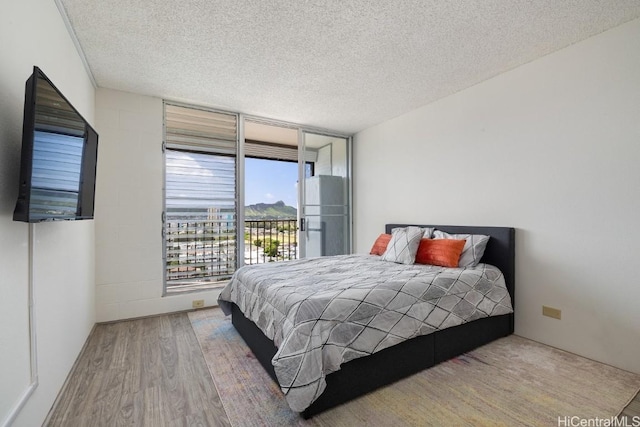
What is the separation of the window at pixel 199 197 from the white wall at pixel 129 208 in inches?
5.8

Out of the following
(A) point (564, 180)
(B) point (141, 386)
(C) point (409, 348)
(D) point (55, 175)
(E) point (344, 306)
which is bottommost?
(B) point (141, 386)

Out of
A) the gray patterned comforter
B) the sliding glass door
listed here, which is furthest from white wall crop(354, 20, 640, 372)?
the sliding glass door

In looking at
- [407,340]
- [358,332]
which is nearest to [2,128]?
[358,332]

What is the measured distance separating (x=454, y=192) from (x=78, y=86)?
12.7 feet

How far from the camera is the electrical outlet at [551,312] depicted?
2.52 metres

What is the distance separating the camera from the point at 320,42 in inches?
94.0

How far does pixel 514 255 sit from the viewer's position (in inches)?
111

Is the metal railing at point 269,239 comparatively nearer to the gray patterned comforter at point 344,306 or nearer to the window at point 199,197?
the window at point 199,197

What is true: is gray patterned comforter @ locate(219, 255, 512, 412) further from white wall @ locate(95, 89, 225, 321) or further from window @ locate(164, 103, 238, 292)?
white wall @ locate(95, 89, 225, 321)

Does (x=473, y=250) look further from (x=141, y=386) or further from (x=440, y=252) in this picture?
(x=141, y=386)

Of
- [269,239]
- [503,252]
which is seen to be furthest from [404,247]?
[269,239]

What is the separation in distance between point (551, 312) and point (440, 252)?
103 centimetres

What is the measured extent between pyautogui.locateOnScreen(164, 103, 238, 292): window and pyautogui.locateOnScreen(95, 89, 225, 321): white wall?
147 millimetres

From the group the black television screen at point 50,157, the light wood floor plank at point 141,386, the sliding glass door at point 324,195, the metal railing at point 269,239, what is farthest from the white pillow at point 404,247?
the black television screen at point 50,157
